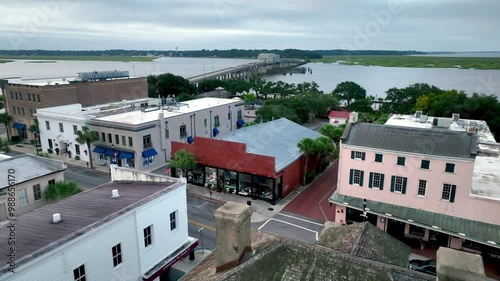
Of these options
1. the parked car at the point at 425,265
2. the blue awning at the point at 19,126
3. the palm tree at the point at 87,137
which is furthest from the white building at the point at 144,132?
the parked car at the point at 425,265

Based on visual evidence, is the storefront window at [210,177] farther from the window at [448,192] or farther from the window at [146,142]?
the window at [448,192]

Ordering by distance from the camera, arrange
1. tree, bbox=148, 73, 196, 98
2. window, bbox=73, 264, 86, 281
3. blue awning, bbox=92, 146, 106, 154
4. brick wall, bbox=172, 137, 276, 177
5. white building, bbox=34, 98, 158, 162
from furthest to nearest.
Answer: tree, bbox=148, 73, 196, 98
white building, bbox=34, 98, 158, 162
blue awning, bbox=92, 146, 106, 154
brick wall, bbox=172, 137, 276, 177
window, bbox=73, 264, 86, 281

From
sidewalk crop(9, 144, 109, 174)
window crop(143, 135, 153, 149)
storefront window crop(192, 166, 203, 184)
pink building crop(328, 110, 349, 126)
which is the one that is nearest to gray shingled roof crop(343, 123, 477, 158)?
storefront window crop(192, 166, 203, 184)

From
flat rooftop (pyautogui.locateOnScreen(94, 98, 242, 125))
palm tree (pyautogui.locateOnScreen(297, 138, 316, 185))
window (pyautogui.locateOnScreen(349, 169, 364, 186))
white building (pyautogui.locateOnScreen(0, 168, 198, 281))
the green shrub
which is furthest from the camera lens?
flat rooftop (pyautogui.locateOnScreen(94, 98, 242, 125))

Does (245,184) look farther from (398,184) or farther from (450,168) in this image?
(450,168)

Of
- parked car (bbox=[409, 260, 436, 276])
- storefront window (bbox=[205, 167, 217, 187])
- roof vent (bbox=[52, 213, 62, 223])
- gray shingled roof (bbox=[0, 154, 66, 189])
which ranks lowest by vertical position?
parked car (bbox=[409, 260, 436, 276])

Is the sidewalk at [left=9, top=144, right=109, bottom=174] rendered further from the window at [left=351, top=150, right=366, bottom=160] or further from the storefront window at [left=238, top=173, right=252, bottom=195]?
the window at [left=351, top=150, right=366, bottom=160]

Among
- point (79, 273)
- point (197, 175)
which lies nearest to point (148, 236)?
point (79, 273)
